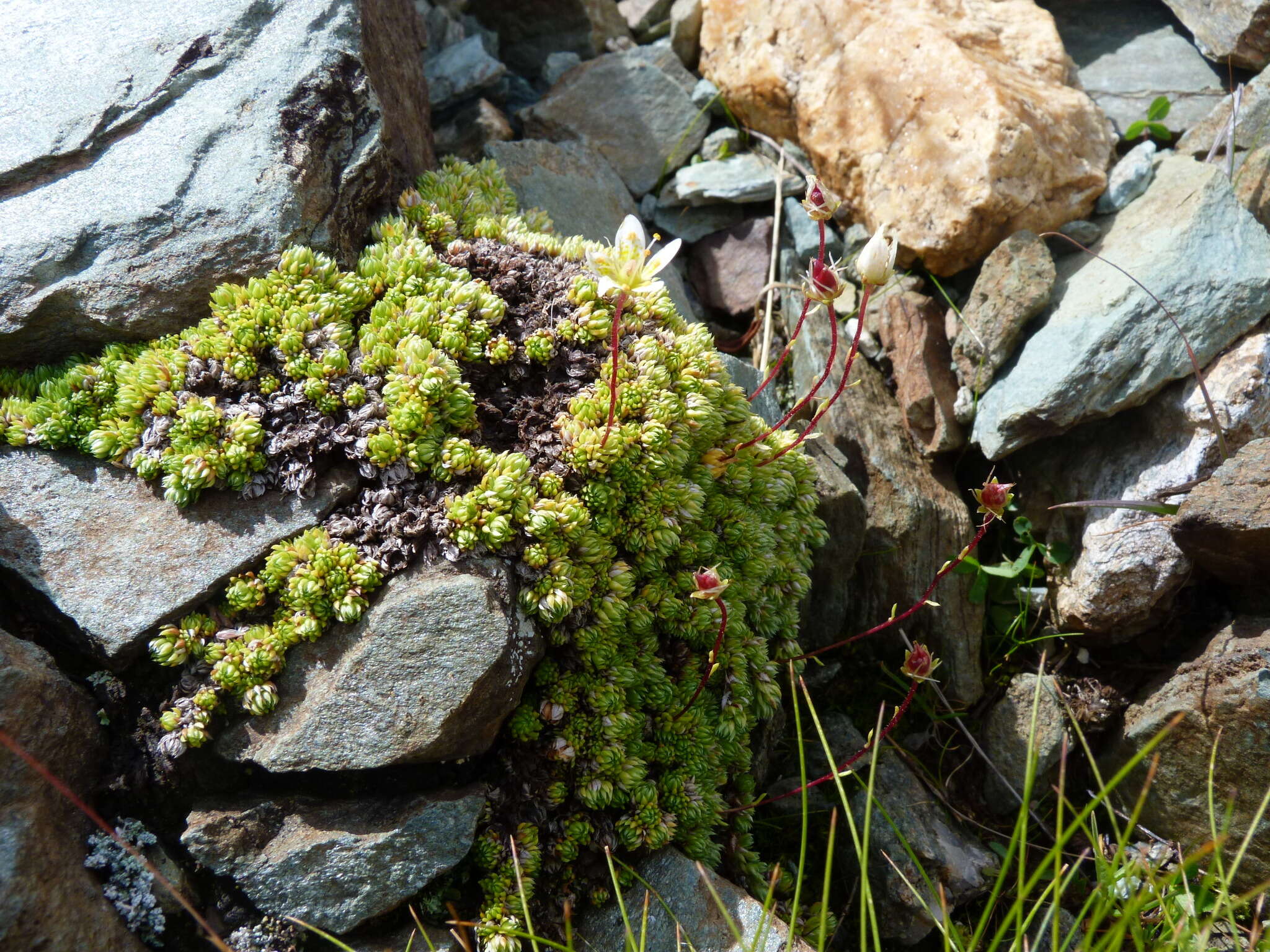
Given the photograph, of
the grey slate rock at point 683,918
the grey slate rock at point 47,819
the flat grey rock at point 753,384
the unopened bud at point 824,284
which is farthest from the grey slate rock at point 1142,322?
the grey slate rock at point 47,819

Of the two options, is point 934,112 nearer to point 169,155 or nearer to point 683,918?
point 169,155

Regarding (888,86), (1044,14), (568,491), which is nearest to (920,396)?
(888,86)

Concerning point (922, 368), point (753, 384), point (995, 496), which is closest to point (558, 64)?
point (753, 384)

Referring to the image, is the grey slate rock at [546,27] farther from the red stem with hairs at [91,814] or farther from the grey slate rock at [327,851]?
the red stem with hairs at [91,814]

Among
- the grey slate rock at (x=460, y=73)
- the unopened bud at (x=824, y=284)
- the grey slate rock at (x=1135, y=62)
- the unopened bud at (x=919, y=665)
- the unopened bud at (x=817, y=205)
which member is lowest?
the unopened bud at (x=919, y=665)

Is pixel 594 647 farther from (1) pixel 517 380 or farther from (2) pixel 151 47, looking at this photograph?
(2) pixel 151 47

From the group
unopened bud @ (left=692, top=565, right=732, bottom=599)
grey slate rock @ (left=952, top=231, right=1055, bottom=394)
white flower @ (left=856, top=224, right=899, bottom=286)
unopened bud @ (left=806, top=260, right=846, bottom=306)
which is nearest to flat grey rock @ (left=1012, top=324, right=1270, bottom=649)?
grey slate rock @ (left=952, top=231, right=1055, bottom=394)

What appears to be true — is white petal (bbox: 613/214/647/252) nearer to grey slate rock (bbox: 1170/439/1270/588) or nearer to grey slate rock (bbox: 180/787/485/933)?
grey slate rock (bbox: 180/787/485/933)
